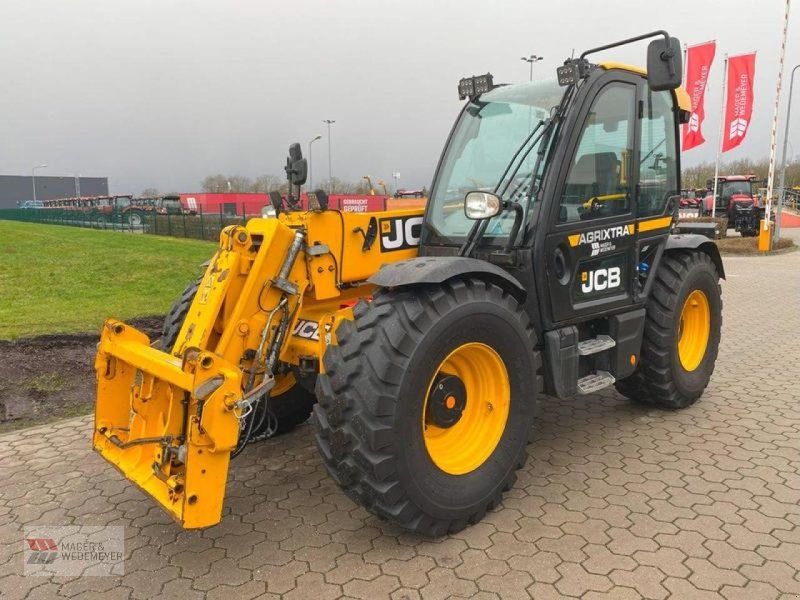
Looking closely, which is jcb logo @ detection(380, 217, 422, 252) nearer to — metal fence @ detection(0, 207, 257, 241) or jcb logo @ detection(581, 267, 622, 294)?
jcb logo @ detection(581, 267, 622, 294)

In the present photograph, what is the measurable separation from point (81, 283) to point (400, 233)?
Answer: 8122 mm


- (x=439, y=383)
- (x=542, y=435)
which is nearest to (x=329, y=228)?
(x=439, y=383)

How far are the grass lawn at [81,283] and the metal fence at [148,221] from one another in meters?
4.02

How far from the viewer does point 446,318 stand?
2980mm

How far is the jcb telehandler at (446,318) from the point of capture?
2826mm

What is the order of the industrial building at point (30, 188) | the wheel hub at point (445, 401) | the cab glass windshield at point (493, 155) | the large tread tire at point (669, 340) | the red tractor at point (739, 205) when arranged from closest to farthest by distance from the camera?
the wheel hub at point (445, 401) < the cab glass windshield at point (493, 155) < the large tread tire at point (669, 340) < the red tractor at point (739, 205) < the industrial building at point (30, 188)

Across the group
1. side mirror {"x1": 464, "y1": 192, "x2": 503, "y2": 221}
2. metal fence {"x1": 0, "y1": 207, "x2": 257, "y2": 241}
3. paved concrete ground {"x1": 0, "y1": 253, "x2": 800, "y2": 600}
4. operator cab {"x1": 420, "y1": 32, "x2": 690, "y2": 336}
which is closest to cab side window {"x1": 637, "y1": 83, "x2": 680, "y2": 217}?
operator cab {"x1": 420, "y1": 32, "x2": 690, "y2": 336}

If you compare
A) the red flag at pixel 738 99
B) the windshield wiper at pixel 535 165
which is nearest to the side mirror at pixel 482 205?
the windshield wiper at pixel 535 165

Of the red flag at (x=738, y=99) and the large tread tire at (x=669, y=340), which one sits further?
the red flag at (x=738, y=99)

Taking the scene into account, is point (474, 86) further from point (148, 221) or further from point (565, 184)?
point (148, 221)

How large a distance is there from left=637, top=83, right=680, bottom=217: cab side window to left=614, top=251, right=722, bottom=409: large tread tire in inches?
20.5

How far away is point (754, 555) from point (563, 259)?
1.85 m

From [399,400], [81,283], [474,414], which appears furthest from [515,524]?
[81,283]

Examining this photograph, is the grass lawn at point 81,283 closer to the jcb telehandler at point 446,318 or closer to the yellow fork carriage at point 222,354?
the yellow fork carriage at point 222,354
